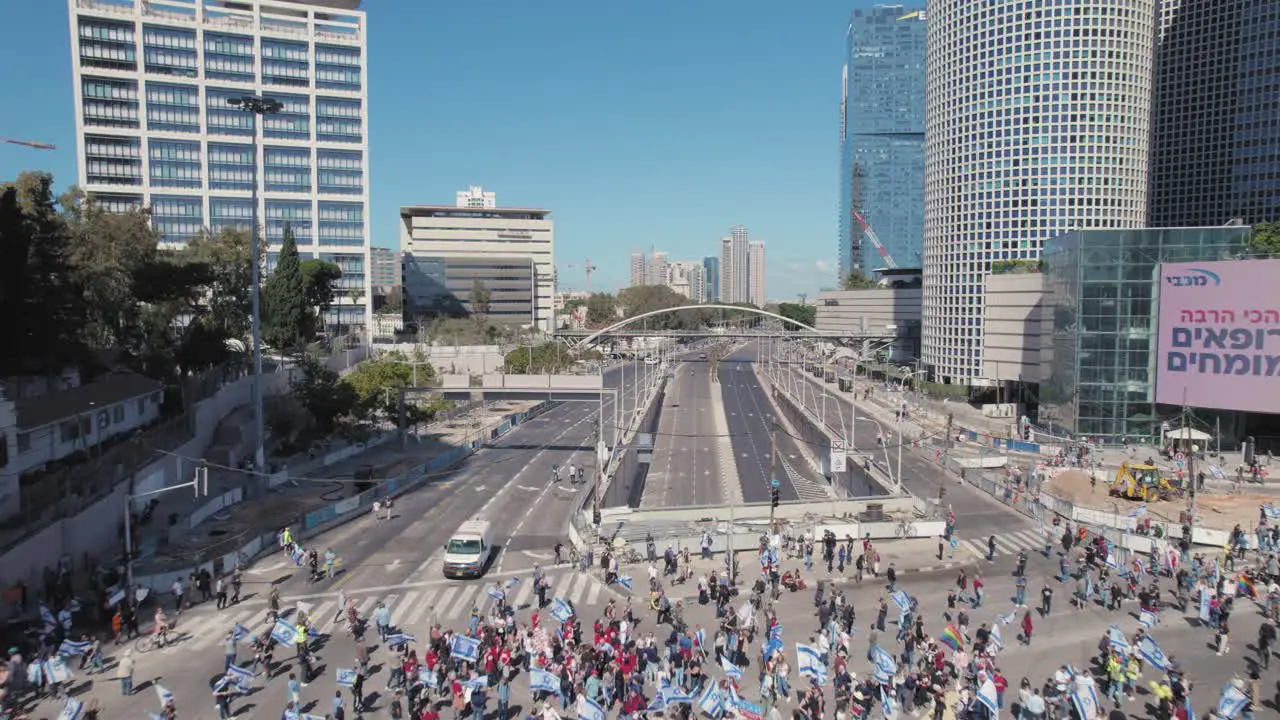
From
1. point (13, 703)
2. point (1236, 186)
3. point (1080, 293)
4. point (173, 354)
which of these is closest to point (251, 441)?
point (173, 354)

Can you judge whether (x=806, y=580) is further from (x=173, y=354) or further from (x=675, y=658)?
(x=173, y=354)

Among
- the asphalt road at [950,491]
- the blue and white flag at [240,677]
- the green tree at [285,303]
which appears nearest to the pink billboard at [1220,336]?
the asphalt road at [950,491]

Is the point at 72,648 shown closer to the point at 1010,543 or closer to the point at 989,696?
the point at 989,696

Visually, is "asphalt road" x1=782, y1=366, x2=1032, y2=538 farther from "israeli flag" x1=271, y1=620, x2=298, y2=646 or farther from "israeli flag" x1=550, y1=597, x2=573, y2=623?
"israeli flag" x1=271, y1=620, x2=298, y2=646

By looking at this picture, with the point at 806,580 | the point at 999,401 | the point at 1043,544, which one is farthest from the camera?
the point at 999,401

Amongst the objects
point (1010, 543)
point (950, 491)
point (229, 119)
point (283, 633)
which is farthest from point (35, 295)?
point (229, 119)

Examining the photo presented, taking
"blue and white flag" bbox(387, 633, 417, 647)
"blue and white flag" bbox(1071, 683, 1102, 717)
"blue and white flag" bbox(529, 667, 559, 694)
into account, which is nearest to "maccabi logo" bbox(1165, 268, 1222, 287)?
"blue and white flag" bbox(1071, 683, 1102, 717)

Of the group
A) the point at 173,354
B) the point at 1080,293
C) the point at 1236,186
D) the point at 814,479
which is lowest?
the point at 814,479
